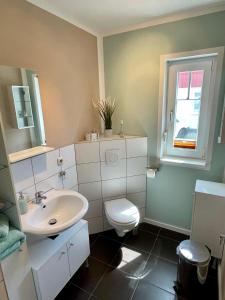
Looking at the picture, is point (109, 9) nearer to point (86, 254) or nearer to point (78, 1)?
point (78, 1)

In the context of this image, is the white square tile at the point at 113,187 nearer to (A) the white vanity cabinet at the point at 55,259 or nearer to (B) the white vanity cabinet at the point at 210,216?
(A) the white vanity cabinet at the point at 55,259

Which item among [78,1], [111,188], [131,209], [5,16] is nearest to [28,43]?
[5,16]

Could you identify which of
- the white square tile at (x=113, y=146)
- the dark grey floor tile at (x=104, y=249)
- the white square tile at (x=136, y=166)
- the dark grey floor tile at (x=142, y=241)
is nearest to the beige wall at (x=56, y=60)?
the white square tile at (x=113, y=146)

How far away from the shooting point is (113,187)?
2.20 m

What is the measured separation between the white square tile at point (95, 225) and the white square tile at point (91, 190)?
0.29 meters

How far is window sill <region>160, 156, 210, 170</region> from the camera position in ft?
6.32

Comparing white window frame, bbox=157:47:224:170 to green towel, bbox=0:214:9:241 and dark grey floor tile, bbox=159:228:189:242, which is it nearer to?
dark grey floor tile, bbox=159:228:189:242

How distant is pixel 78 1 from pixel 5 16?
573 mm

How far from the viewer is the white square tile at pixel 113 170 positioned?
2.11 metres

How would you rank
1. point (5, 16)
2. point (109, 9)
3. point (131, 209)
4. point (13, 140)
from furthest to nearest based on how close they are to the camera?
point (131, 209), point (109, 9), point (13, 140), point (5, 16)

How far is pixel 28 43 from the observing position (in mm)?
1417

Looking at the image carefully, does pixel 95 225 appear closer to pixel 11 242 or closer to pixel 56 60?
pixel 11 242

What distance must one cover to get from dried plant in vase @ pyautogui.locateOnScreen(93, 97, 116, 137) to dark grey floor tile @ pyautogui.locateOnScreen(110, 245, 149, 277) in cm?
131

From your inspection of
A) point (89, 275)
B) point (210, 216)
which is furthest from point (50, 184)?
point (210, 216)
